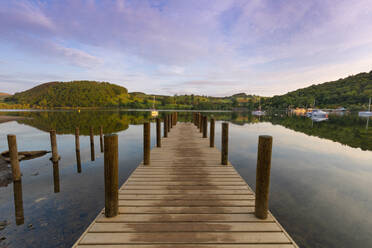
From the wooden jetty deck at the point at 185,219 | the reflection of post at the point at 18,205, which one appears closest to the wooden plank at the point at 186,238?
the wooden jetty deck at the point at 185,219

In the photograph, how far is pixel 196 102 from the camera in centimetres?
18625

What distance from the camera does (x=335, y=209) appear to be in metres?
7.01

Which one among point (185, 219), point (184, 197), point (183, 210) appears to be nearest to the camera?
point (185, 219)

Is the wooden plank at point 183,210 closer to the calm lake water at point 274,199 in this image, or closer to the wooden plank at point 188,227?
the wooden plank at point 188,227

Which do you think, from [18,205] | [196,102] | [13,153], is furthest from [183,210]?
[196,102]

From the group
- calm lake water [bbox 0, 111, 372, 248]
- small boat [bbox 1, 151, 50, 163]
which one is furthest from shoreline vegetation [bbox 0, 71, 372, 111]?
small boat [bbox 1, 151, 50, 163]

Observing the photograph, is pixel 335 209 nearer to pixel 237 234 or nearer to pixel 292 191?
pixel 292 191

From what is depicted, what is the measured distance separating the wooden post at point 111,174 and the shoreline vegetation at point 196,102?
13891 centimetres

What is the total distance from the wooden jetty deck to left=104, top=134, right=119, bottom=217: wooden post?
0.22 metres

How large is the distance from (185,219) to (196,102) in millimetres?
184626

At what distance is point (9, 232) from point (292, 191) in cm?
1128

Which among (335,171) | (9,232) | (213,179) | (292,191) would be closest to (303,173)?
(335,171)

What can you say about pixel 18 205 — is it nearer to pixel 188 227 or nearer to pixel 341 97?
pixel 188 227

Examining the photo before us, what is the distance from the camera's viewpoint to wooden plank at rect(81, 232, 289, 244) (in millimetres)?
3129
